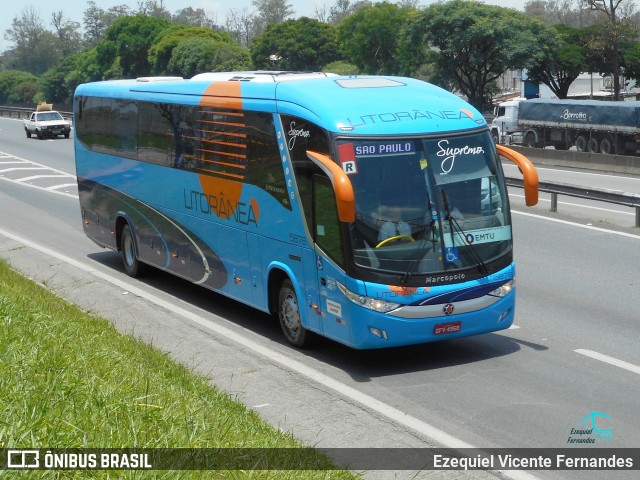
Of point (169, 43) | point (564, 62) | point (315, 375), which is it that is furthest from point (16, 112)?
point (315, 375)

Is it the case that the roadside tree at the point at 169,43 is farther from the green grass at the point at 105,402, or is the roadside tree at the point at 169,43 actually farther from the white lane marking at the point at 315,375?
the green grass at the point at 105,402

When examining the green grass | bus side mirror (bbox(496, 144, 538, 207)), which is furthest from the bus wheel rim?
bus side mirror (bbox(496, 144, 538, 207))

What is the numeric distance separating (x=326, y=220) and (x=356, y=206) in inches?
20.3

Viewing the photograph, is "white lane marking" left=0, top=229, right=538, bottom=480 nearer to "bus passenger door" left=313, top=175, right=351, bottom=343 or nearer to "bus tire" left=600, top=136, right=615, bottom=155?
"bus passenger door" left=313, top=175, right=351, bottom=343

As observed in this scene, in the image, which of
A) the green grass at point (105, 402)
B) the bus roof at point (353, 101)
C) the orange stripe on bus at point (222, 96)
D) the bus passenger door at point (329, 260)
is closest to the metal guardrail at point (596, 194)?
the bus roof at point (353, 101)

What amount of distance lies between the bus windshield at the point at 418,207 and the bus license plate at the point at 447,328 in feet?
2.02

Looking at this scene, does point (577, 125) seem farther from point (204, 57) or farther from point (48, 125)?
point (204, 57)

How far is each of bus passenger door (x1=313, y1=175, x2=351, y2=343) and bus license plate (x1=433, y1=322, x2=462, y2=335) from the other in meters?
0.97

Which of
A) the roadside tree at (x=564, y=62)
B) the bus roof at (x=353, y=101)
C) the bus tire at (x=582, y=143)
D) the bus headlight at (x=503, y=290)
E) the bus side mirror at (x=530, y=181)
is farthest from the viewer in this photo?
the roadside tree at (x=564, y=62)

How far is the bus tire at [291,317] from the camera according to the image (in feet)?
40.3

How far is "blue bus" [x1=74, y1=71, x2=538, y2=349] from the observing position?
1091 cm

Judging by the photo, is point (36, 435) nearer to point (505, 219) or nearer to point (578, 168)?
point (505, 219)

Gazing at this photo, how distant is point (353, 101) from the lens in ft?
38.1

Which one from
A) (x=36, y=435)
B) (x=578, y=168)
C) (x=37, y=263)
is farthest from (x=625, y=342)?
(x=578, y=168)
